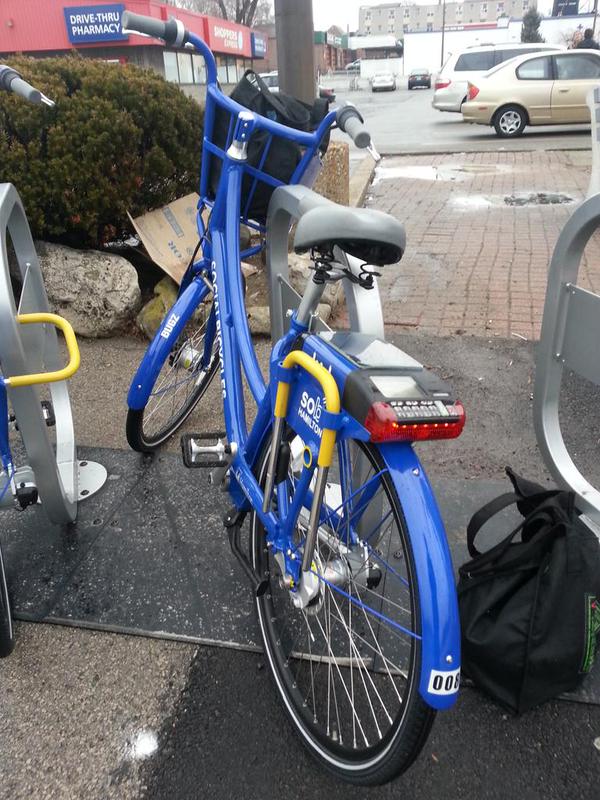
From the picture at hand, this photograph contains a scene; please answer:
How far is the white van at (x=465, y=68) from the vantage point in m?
16.5

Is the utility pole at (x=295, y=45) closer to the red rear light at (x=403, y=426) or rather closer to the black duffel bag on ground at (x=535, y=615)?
the black duffel bag on ground at (x=535, y=615)

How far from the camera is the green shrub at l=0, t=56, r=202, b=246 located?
13.6 feet

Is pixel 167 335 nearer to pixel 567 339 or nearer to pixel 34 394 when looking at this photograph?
pixel 34 394

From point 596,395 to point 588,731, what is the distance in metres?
2.16

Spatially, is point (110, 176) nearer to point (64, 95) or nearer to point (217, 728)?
point (64, 95)

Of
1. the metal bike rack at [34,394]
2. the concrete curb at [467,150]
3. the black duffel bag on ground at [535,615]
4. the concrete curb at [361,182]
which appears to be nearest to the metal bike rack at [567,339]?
the black duffel bag on ground at [535,615]

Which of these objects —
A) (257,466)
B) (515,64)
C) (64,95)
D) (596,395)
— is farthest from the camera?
(515,64)

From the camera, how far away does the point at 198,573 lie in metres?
2.51

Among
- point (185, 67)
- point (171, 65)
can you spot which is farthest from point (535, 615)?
point (185, 67)

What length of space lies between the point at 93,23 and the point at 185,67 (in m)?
5.42

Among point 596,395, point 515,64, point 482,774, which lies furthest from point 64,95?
point 515,64

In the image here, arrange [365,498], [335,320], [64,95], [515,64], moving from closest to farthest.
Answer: [365,498] < [64,95] < [335,320] < [515,64]

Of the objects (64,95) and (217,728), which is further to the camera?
(64,95)

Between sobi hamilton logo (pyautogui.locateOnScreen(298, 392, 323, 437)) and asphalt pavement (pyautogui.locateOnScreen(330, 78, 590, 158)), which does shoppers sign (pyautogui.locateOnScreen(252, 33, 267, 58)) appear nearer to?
asphalt pavement (pyautogui.locateOnScreen(330, 78, 590, 158))
